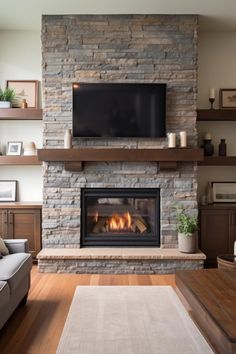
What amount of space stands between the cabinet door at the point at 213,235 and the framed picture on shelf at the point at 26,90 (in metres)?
2.72

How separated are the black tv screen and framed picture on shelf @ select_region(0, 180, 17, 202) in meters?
1.28

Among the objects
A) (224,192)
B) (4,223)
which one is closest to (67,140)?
(4,223)

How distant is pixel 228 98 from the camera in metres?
4.95

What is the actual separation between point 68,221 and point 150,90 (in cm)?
193

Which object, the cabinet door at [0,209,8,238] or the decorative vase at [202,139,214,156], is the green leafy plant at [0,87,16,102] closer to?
the cabinet door at [0,209,8,238]

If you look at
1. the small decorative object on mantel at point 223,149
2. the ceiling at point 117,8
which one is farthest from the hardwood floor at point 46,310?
the ceiling at point 117,8

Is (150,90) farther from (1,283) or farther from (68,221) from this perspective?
(1,283)

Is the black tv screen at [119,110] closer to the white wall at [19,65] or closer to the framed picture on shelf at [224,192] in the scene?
the white wall at [19,65]

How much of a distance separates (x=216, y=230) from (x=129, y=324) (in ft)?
7.23

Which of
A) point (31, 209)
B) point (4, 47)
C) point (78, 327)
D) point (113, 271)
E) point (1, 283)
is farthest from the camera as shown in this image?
point (4, 47)

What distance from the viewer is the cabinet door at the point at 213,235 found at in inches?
183

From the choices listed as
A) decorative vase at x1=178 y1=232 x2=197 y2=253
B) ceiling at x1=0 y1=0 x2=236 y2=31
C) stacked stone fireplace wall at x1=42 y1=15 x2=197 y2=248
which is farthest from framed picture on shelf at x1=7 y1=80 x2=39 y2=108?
decorative vase at x1=178 y1=232 x2=197 y2=253

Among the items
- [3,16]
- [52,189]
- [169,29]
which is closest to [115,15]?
[169,29]

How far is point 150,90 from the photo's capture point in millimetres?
4465
